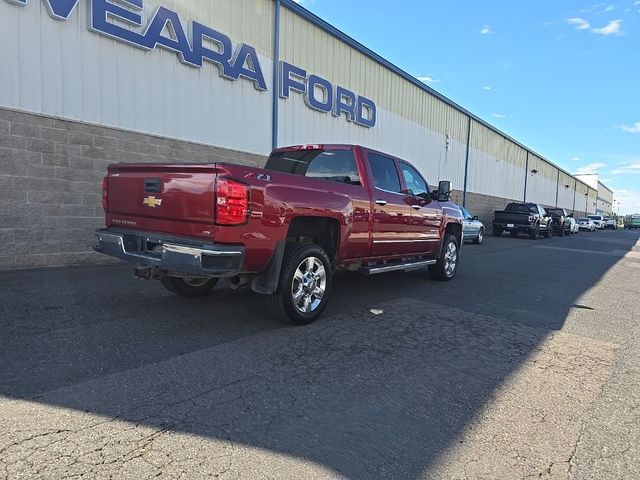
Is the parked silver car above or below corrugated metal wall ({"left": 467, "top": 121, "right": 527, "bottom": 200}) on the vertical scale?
below

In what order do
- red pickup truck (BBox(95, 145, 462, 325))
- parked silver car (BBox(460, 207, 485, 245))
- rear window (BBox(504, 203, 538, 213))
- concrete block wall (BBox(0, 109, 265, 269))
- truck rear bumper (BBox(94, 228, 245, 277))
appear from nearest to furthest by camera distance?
truck rear bumper (BBox(94, 228, 245, 277))
red pickup truck (BBox(95, 145, 462, 325))
concrete block wall (BBox(0, 109, 265, 269))
parked silver car (BBox(460, 207, 485, 245))
rear window (BBox(504, 203, 538, 213))

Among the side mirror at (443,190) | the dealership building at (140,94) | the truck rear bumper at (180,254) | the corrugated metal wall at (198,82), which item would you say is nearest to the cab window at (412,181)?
the side mirror at (443,190)

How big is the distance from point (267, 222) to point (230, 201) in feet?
1.54

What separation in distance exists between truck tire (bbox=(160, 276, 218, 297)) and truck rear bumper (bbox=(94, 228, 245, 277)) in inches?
48.2

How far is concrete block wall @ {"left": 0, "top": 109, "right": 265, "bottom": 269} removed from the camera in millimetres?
7378

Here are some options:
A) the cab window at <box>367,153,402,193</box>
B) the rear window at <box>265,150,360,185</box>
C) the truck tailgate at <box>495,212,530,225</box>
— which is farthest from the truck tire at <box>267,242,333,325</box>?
the truck tailgate at <box>495,212,530,225</box>

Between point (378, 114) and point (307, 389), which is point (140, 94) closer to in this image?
point (307, 389)

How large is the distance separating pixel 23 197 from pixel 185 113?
152 inches

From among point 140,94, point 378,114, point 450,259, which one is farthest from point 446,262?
point 378,114

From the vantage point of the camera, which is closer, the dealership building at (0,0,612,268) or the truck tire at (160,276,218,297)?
the truck tire at (160,276,218,297)

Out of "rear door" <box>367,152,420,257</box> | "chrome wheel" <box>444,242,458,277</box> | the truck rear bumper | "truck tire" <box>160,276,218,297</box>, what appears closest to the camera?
the truck rear bumper

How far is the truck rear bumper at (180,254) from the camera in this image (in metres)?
4.00

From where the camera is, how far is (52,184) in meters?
7.90

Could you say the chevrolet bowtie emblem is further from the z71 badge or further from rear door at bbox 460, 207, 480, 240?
rear door at bbox 460, 207, 480, 240
